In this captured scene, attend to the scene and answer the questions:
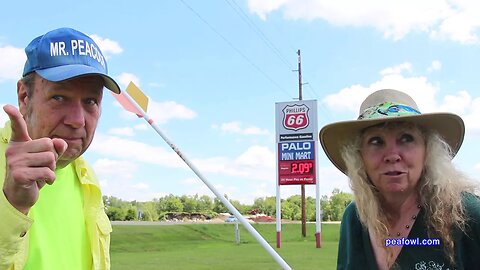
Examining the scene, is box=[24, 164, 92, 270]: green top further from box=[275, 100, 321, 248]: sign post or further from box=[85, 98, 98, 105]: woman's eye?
box=[275, 100, 321, 248]: sign post

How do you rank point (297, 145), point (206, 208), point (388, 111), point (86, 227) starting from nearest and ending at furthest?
point (86, 227) < point (388, 111) < point (297, 145) < point (206, 208)

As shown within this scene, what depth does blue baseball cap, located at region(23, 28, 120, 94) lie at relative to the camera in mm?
1749

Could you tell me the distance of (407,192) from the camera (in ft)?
7.13

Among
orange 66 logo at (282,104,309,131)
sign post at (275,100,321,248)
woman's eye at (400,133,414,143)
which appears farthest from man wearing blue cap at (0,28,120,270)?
orange 66 logo at (282,104,309,131)

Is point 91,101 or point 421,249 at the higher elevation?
point 91,101

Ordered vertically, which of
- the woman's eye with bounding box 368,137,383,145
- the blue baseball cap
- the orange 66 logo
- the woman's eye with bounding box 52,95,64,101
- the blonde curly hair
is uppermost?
the orange 66 logo

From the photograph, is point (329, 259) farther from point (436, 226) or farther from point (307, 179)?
point (436, 226)

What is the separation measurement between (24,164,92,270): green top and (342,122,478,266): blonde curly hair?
1091 mm

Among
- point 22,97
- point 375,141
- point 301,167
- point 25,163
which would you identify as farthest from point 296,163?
point 25,163

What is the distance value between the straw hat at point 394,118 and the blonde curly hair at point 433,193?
39 millimetres

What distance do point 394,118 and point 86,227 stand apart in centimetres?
122

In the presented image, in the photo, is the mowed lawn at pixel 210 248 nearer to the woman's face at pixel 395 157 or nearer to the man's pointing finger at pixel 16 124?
the woman's face at pixel 395 157

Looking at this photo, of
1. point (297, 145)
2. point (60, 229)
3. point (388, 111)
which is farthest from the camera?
point (297, 145)

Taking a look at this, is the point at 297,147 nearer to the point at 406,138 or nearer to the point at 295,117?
the point at 295,117
